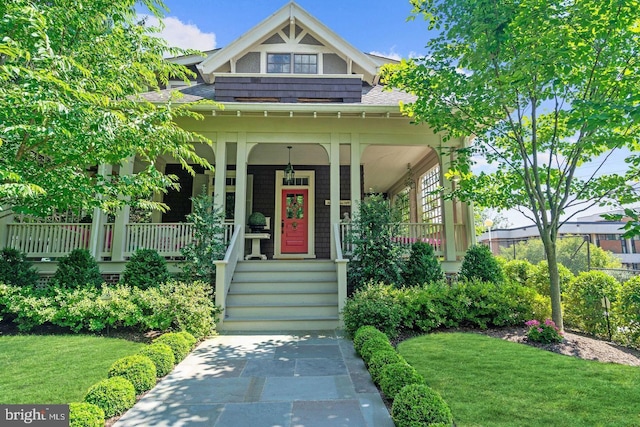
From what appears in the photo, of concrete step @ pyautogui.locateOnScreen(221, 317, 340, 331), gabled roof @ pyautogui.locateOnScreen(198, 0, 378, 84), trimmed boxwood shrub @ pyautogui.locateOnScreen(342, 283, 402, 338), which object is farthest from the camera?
gabled roof @ pyautogui.locateOnScreen(198, 0, 378, 84)

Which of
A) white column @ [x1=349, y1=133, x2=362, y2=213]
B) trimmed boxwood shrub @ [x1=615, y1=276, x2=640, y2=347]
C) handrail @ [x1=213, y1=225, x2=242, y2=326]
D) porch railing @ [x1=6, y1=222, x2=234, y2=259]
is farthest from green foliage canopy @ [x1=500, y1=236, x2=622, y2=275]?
porch railing @ [x1=6, y1=222, x2=234, y2=259]

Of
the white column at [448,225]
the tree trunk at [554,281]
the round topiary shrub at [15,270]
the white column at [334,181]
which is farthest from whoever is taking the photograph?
the white column at [448,225]

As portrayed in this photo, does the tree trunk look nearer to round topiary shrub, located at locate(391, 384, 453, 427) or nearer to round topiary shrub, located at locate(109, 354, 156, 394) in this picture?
round topiary shrub, located at locate(391, 384, 453, 427)

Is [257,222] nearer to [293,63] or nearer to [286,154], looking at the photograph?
[286,154]

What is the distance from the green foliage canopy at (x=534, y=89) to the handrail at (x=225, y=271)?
174 inches

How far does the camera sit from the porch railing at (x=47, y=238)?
734cm

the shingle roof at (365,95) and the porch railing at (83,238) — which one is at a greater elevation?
the shingle roof at (365,95)

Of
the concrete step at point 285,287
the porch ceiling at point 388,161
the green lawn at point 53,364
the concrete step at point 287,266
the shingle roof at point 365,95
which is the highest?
the shingle roof at point 365,95

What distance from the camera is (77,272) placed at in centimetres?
652

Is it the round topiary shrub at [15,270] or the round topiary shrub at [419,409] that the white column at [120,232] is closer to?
the round topiary shrub at [15,270]

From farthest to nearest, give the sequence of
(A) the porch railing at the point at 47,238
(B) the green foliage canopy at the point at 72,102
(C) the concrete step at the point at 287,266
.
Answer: (A) the porch railing at the point at 47,238
(C) the concrete step at the point at 287,266
(B) the green foliage canopy at the point at 72,102

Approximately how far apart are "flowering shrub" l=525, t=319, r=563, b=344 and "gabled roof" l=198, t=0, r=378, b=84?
24.6 ft

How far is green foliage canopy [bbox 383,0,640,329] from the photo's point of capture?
457 cm

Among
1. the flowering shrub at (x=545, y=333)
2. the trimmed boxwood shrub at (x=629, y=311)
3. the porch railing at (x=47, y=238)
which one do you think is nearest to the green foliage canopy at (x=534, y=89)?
the flowering shrub at (x=545, y=333)
